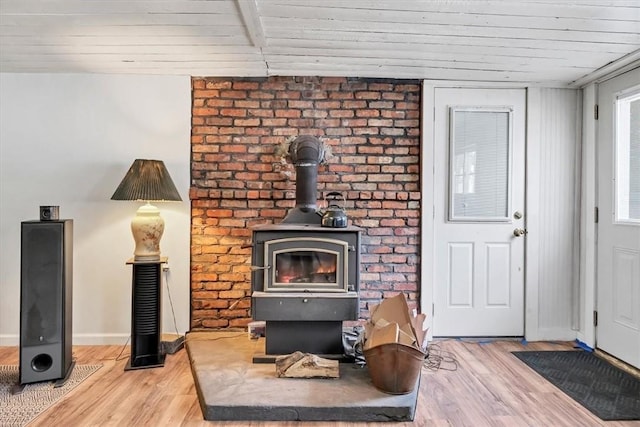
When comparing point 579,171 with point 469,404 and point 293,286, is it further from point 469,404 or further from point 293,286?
point 293,286

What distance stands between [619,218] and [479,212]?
3.06 feet

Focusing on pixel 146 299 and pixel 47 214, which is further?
pixel 146 299

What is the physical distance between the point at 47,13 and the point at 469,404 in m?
3.10

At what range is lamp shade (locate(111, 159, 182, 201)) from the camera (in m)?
2.80

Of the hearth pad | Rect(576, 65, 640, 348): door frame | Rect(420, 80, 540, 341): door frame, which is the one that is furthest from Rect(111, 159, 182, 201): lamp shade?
Rect(576, 65, 640, 348): door frame

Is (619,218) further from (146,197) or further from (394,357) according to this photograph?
(146,197)

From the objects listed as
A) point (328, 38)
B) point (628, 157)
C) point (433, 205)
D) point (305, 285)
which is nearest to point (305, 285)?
point (305, 285)

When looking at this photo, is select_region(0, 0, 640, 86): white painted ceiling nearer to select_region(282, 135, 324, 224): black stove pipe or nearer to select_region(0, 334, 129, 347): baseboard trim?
select_region(282, 135, 324, 224): black stove pipe

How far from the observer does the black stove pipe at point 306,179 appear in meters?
2.91

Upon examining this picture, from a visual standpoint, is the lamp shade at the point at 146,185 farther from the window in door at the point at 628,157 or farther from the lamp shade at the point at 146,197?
the window in door at the point at 628,157

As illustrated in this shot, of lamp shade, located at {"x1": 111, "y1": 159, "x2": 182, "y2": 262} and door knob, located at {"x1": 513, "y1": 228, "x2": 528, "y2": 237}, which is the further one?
door knob, located at {"x1": 513, "y1": 228, "x2": 528, "y2": 237}

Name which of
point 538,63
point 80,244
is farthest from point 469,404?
point 80,244

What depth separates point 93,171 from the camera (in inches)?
128

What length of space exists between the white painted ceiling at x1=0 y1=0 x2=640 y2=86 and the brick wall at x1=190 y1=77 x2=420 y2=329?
18 cm
